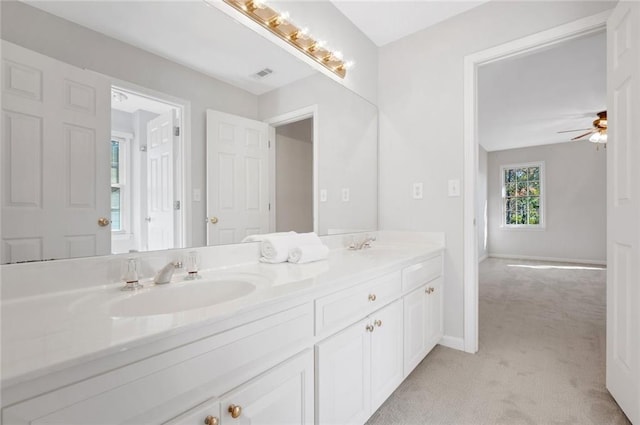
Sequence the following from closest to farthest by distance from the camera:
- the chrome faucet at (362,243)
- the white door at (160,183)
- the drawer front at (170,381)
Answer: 1. the drawer front at (170,381)
2. the white door at (160,183)
3. the chrome faucet at (362,243)

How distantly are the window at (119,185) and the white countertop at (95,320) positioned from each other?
226 millimetres

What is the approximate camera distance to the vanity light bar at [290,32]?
1521 millimetres

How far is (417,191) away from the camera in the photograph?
2.45 metres

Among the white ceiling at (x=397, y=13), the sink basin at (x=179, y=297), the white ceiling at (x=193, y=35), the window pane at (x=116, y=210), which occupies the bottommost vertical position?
the sink basin at (x=179, y=297)

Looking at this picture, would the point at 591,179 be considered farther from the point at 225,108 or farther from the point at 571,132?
the point at 225,108

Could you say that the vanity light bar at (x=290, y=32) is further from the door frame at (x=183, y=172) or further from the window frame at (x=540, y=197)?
the window frame at (x=540, y=197)

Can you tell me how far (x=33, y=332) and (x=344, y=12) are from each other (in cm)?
247

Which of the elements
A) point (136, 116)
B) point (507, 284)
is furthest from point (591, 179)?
point (136, 116)

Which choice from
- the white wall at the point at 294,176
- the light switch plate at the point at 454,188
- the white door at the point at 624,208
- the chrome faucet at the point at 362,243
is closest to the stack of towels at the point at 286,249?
the white wall at the point at 294,176

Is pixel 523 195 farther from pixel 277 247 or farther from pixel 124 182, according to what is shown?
pixel 124 182

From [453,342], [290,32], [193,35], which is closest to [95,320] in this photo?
[193,35]

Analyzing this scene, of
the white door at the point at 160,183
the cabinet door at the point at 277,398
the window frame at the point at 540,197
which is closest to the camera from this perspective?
the cabinet door at the point at 277,398

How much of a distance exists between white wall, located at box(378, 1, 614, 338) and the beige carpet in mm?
386

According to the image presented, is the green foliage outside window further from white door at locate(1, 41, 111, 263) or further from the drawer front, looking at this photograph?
white door at locate(1, 41, 111, 263)
